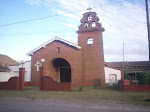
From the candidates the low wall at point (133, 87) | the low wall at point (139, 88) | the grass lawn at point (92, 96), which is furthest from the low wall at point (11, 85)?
the low wall at point (139, 88)

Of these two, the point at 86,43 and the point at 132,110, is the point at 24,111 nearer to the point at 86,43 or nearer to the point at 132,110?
the point at 132,110

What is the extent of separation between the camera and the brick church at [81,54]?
22.9m

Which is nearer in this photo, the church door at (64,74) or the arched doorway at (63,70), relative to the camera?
the arched doorway at (63,70)

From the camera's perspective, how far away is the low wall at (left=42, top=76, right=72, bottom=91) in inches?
661

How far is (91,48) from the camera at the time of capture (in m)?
23.5

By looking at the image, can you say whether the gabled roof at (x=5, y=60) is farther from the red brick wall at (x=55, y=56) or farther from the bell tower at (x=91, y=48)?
the bell tower at (x=91, y=48)

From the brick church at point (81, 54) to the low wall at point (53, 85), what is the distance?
647 cm

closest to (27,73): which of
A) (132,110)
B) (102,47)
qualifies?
(102,47)

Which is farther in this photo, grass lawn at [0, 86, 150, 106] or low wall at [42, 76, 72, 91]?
low wall at [42, 76, 72, 91]

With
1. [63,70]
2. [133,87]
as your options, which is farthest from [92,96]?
[63,70]

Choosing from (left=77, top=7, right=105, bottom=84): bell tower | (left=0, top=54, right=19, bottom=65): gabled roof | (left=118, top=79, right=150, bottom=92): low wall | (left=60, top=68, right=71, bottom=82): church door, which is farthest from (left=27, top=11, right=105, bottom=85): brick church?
(left=0, top=54, right=19, bottom=65): gabled roof

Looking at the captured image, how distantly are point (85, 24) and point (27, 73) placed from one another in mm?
12564

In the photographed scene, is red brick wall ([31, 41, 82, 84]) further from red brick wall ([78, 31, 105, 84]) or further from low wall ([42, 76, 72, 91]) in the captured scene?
low wall ([42, 76, 72, 91])

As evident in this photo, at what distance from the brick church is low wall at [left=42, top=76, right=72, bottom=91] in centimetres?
647
